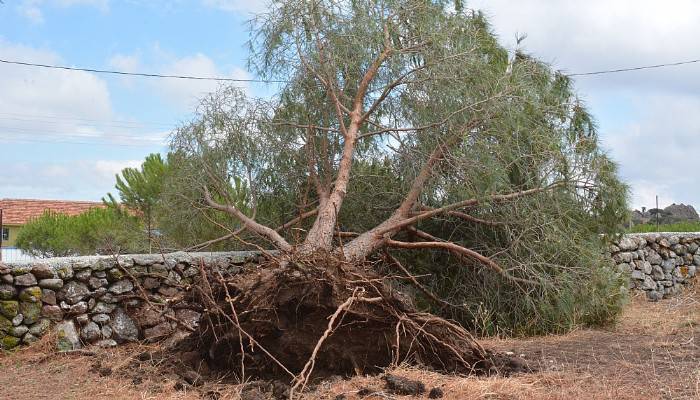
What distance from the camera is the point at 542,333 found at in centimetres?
1039

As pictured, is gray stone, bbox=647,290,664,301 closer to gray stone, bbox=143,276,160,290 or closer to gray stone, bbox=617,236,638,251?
gray stone, bbox=617,236,638,251

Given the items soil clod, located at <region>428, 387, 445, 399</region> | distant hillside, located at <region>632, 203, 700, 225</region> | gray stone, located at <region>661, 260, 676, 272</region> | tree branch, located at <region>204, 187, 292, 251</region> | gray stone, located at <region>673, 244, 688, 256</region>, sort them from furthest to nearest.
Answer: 1. distant hillside, located at <region>632, 203, 700, 225</region>
2. gray stone, located at <region>673, 244, 688, 256</region>
3. gray stone, located at <region>661, 260, 676, 272</region>
4. tree branch, located at <region>204, 187, 292, 251</region>
5. soil clod, located at <region>428, 387, 445, 399</region>

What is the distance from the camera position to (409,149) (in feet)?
34.4

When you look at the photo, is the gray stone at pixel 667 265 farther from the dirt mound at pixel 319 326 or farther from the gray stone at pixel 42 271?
the gray stone at pixel 42 271

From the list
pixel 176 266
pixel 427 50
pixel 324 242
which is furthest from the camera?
pixel 427 50

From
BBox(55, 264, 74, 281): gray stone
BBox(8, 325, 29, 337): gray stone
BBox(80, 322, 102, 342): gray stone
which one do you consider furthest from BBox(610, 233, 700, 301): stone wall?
BBox(8, 325, 29, 337): gray stone

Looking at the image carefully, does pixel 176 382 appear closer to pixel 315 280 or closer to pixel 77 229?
pixel 315 280

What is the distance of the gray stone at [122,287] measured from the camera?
9.27 metres

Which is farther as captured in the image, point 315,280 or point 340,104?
point 340,104

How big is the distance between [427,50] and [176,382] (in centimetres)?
546

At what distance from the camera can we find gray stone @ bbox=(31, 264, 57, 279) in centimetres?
891

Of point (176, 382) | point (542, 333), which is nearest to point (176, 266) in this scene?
point (176, 382)

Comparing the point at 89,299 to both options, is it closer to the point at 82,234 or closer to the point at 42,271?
the point at 42,271

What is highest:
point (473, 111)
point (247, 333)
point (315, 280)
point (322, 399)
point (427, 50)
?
point (427, 50)
